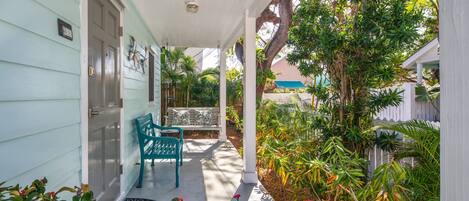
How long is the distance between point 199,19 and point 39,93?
3.26 m

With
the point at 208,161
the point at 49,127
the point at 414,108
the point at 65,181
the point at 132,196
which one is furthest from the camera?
the point at 414,108

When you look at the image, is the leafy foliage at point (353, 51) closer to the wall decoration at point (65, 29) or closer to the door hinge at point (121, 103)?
the door hinge at point (121, 103)

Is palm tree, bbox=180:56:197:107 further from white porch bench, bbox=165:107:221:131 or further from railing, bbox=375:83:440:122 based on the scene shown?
railing, bbox=375:83:440:122

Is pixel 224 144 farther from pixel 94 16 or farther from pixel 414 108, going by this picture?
pixel 94 16

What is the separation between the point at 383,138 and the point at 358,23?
3.59ft

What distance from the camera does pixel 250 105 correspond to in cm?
358

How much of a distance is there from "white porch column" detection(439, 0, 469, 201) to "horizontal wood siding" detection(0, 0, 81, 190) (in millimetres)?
1523

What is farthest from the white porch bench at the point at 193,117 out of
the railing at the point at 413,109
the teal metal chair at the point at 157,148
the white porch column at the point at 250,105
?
the railing at the point at 413,109

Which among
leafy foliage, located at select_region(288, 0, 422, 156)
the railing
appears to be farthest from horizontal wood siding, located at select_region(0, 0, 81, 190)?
the railing

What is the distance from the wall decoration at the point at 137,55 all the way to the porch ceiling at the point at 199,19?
19.1 inches

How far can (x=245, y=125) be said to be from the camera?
11.8 feet

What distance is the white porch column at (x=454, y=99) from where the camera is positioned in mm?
646

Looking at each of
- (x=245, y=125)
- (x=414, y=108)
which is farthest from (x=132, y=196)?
(x=414, y=108)

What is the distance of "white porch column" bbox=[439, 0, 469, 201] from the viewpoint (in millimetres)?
646
